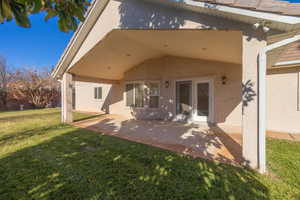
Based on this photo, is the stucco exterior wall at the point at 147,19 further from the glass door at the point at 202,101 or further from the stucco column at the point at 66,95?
the glass door at the point at 202,101

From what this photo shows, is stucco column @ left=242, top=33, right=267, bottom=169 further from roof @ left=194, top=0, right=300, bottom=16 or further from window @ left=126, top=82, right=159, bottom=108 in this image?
window @ left=126, top=82, right=159, bottom=108

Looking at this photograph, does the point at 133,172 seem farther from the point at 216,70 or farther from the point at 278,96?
the point at 278,96

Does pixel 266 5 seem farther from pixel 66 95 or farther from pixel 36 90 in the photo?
pixel 36 90

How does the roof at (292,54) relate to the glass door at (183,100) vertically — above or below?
above

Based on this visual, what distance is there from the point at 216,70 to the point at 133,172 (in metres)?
6.43

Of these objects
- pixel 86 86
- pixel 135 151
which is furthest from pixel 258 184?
pixel 86 86

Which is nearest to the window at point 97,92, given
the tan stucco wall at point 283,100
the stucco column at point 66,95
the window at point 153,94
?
the stucco column at point 66,95

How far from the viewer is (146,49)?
7.52 meters

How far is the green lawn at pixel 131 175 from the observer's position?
2.36 m

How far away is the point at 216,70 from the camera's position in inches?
288

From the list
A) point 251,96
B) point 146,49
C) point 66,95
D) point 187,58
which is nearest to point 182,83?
point 187,58

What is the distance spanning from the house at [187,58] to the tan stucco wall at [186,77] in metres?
0.04

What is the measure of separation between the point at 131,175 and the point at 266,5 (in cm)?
439

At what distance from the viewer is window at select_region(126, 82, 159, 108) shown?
363 inches
